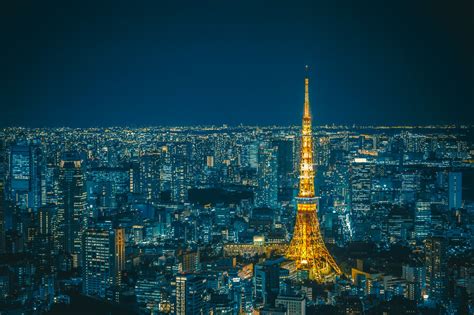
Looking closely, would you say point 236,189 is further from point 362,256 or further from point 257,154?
point 362,256

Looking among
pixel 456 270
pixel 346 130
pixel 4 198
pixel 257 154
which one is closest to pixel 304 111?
A: pixel 346 130

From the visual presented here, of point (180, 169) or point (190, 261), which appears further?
point (180, 169)

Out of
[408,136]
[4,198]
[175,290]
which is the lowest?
[175,290]

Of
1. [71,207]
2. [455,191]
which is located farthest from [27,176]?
[455,191]

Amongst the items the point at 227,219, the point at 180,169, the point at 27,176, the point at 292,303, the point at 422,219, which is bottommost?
the point at 292,303

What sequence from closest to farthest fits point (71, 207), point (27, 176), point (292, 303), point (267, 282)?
1. point (292, 303)
2. point (267, 282)
3. point (27, 176)
4. point (71, 207)

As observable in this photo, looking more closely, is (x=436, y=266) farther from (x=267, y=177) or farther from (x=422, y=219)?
(x=267, y=177)
